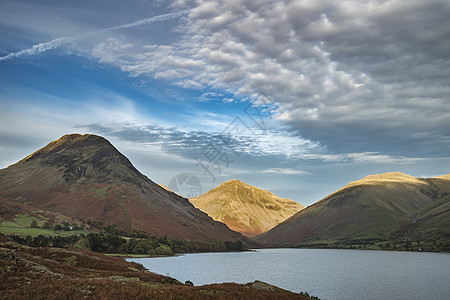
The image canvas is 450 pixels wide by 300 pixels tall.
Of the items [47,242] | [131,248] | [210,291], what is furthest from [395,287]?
[131,248]

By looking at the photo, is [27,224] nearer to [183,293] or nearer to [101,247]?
[101,247]

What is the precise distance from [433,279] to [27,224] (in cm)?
20132

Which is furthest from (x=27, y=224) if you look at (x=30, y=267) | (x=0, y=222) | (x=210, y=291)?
(x=210, y=291)

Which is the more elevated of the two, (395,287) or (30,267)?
(30,267)

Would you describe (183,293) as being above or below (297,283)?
above

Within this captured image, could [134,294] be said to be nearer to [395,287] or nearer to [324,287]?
[324,287]

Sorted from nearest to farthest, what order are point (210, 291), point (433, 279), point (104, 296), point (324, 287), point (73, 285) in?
point (104, 296) → point (73, 285) → point (210, 291) → point (324, 287) → point (433, 279)

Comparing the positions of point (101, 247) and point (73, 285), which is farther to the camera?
point (101, 247)

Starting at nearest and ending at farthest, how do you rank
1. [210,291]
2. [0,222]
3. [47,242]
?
[210,291] < [47,242] < [0,222]

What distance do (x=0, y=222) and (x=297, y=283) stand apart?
157905 millimetres

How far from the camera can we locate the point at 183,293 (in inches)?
1260

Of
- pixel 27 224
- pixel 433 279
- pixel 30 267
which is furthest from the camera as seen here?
pixel 27 224

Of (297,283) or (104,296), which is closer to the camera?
(104,296)

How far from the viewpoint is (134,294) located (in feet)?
96.1
